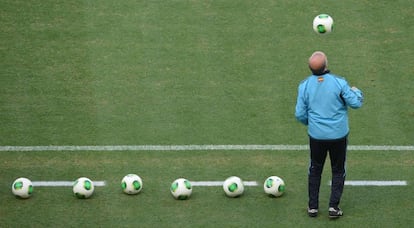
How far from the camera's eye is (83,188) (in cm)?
1339

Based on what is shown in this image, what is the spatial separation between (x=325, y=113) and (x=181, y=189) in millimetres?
2324

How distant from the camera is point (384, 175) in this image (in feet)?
46.4

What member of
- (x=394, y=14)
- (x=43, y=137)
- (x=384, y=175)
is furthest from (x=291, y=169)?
(x=394, y=14)

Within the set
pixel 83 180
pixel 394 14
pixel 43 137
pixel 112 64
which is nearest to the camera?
pixel 83 180

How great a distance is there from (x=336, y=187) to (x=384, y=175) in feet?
5.50

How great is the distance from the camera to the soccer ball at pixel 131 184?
13492 millimetres

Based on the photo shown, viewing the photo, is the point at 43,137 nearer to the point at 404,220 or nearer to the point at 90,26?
the point at 90,26

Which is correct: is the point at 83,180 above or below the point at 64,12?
below

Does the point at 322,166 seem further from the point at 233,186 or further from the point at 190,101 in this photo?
the point at 190,101

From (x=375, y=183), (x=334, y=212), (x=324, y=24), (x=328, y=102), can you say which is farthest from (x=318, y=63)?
(x=324, y=24)

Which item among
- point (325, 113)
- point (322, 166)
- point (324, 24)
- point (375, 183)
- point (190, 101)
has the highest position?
point (324, 24)

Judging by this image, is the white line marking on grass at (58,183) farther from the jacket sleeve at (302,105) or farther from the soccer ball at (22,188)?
the jacket sleeve at (302,105)

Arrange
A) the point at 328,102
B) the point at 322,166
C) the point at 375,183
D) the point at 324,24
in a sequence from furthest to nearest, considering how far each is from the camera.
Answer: the point at 324,24
the point at 375,183
the point at 322,166
the point at 328,102

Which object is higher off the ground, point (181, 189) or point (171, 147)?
point (171, 147)
